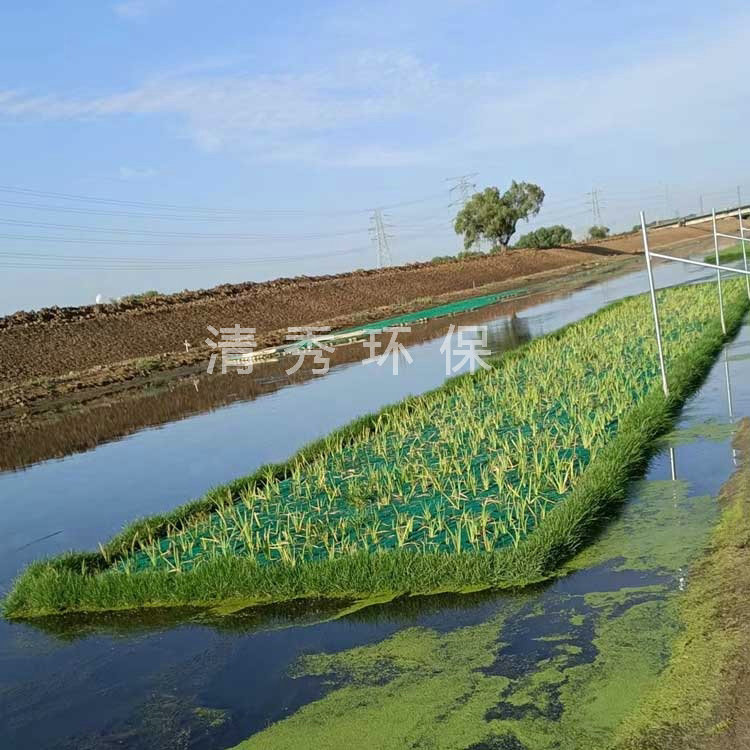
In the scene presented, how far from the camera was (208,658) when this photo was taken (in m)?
4.57

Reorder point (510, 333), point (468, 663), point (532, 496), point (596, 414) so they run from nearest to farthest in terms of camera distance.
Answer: point (468, 663)
point (532, 496)
point (596, 414)
point (510, 333)

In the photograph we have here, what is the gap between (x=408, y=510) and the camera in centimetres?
651

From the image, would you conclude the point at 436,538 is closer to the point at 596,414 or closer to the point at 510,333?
the point at 596,414

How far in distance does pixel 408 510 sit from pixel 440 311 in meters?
26.5

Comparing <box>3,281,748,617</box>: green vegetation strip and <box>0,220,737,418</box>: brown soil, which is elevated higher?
<box>0,220,737,418</box>: brown soil

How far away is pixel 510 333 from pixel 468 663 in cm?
1684

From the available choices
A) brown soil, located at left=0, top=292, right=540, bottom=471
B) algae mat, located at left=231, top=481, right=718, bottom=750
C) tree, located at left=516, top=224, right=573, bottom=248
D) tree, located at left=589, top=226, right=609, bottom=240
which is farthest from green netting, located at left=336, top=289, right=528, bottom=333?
tree, located at left=589, top=226, right=609, bottom=240

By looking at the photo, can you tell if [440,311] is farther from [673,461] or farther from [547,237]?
[547,237]

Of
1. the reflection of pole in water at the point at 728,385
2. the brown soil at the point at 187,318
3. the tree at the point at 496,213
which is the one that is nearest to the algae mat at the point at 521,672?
the reflection of pole in water at the point at 728,385

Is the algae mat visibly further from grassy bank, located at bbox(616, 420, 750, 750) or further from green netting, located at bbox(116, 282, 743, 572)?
green netting, located at bbox(116, 282, 743, 572)

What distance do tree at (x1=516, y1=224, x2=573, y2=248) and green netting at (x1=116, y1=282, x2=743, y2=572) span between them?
68.8m

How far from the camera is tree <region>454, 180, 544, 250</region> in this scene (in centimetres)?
6488

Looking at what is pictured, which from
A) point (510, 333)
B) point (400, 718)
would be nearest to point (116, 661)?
point (400, 718)

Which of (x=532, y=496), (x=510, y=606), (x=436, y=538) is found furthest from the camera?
(x=532, y=496)
